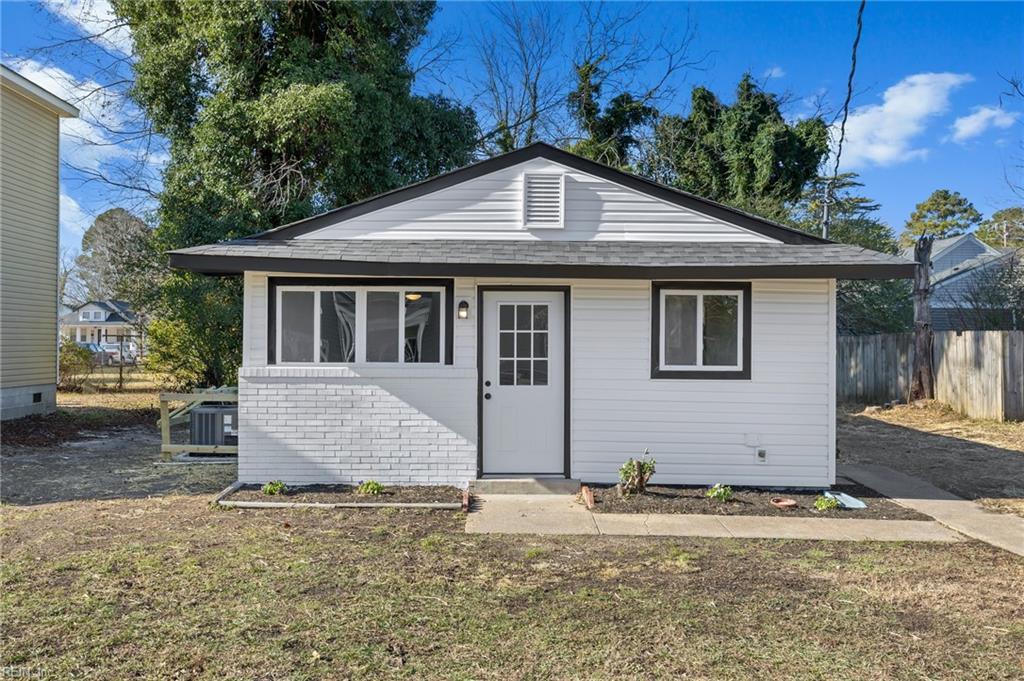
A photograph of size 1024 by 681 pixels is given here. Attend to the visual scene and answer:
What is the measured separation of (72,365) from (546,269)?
56.9ft

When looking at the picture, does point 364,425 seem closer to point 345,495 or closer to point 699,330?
point 345,495

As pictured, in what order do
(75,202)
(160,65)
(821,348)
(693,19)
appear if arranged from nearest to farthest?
1. (821,348)
2. (160,65)
3. (75,202)
4. (693,19)

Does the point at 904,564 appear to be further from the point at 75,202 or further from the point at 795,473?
the point at 75,202

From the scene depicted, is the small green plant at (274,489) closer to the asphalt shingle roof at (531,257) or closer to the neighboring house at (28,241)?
the asphalt shingle roof at (531,257)

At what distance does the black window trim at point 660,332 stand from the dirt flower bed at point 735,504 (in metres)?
1.27

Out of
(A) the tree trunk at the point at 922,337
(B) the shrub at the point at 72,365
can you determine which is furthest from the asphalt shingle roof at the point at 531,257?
(B) the shrub at the point at 72,365

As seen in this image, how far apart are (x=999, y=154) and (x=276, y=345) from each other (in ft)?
59.4

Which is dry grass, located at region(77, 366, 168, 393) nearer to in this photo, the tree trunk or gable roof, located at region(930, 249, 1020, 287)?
the tree trunk

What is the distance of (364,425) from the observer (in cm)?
721

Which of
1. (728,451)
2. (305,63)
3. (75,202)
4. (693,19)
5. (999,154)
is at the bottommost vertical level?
(728,451)

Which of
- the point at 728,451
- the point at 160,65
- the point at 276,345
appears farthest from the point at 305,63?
the point at 728,451

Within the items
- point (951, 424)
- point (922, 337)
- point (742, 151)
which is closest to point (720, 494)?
point (951, 424)

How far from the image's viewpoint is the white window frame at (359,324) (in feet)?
23.7

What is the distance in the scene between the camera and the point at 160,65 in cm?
1398
